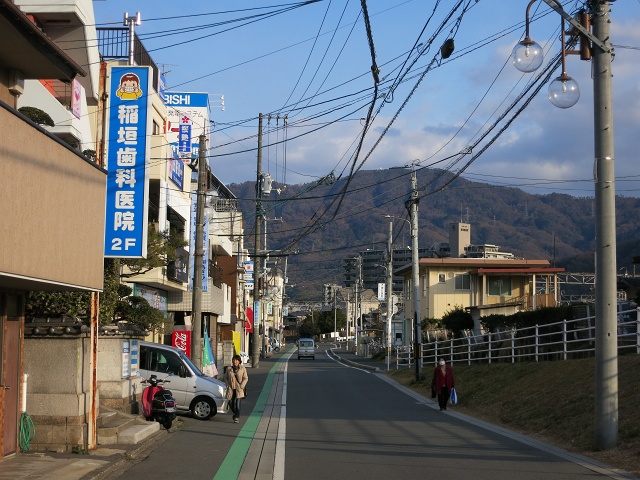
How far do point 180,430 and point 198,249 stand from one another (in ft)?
30.2

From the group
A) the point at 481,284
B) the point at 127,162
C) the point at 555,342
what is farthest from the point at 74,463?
the point at 481,284

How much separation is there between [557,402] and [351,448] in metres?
6.37

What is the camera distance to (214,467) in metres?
13.1

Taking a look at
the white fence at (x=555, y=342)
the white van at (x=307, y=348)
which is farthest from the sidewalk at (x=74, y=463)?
the white van at (x=307, y=348)

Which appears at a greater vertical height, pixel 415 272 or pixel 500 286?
pixel 415 272

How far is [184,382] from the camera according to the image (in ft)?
69.7

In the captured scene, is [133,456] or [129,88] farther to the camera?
[129,88]

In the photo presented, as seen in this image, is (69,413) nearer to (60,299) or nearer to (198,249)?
(60,299)

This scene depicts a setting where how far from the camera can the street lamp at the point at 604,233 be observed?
13.6 metres

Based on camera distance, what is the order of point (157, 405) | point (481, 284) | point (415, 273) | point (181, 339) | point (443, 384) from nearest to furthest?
point (157, 405) → point (443, 384) → point (181, 339) → point (415, 273) → point (481, 284)

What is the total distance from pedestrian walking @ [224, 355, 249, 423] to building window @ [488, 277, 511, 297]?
1585 inches

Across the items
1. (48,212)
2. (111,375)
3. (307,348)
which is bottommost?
(307,348)

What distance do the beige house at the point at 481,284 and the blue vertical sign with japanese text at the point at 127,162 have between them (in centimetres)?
3807

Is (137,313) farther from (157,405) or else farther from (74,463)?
(74,463)
